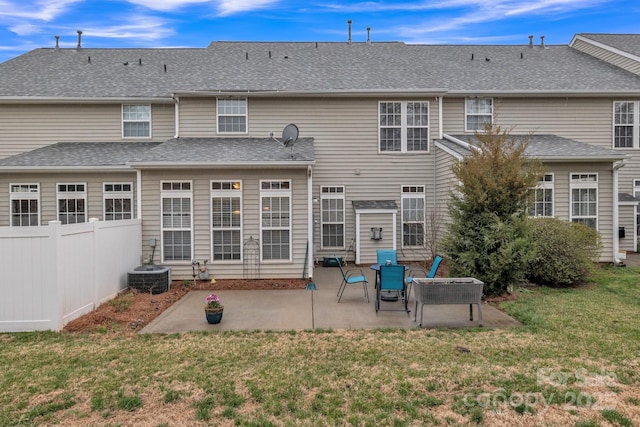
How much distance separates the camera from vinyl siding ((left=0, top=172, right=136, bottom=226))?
1211 cm

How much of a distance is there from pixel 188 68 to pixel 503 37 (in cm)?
1768

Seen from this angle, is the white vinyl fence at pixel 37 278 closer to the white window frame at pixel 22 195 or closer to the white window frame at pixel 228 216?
the white window frame at pixel 228 216

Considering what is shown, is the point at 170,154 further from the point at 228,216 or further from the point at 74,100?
the point at 74,100

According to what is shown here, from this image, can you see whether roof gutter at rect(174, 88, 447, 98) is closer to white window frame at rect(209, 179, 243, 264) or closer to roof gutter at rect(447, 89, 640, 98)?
roof gutter at rect(447, 89, 640, 98)

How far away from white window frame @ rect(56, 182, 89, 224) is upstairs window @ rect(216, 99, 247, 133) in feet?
16.0

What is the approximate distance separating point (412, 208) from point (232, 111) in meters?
7.27

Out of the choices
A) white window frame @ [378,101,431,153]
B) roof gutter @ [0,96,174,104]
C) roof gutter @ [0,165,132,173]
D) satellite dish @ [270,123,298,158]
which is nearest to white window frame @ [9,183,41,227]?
roof gutter @ [0,165,132,173]

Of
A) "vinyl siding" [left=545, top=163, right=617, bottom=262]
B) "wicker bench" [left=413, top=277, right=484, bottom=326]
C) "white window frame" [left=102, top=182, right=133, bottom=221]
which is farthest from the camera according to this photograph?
"white window frame" [left=102, top=182, right=133, bottom=221]

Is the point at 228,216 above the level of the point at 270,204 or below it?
below

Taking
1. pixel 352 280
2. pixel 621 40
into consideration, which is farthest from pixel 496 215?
pixel 621 40

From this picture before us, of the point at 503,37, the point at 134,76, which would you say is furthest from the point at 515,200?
the point at 503,37

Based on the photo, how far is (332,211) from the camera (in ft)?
44.4

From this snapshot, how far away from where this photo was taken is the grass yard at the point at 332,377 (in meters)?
3.59

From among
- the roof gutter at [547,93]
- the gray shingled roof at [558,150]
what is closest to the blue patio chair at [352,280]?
the gray shingled roof at [558,150]
